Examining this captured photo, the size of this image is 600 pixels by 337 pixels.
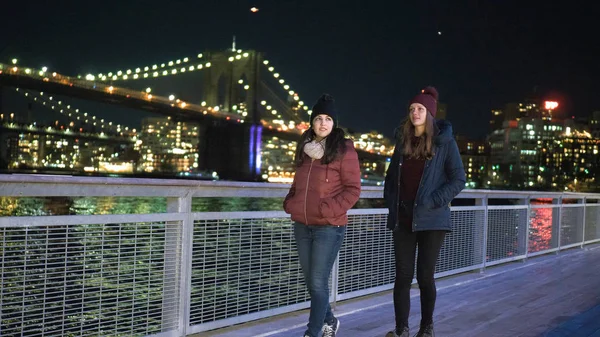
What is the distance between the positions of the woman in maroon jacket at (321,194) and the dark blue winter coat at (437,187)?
38 cm

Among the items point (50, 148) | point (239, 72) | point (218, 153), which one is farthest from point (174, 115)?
point (50, 148)

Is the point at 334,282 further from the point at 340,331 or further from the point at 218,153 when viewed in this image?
the point at 218,153

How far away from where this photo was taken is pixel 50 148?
90188 millimetres

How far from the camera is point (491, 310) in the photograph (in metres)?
5.15

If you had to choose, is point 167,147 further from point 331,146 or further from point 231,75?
point 331,146

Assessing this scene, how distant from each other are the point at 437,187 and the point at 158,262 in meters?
1.51

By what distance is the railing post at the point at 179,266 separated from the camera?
12.8ft

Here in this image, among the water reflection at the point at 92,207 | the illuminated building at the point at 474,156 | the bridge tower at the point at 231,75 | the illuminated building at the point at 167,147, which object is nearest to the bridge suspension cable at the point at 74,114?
the illuminated building at the point at 167,147

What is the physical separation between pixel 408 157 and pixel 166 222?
1.32 metres

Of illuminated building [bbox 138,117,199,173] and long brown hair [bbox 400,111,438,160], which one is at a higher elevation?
illuminated building [bbox 138,117,199,173]

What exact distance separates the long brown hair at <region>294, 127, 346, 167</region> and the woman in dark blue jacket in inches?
17.4

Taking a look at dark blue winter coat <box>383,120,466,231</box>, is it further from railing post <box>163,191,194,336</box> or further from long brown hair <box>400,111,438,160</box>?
railing post <box>163,191,194,336</box>

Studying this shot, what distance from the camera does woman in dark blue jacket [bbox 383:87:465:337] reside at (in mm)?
3793

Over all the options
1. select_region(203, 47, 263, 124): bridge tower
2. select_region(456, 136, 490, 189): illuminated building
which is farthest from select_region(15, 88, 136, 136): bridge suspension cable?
select_region(456, 136, 490, 189): illuminated building
